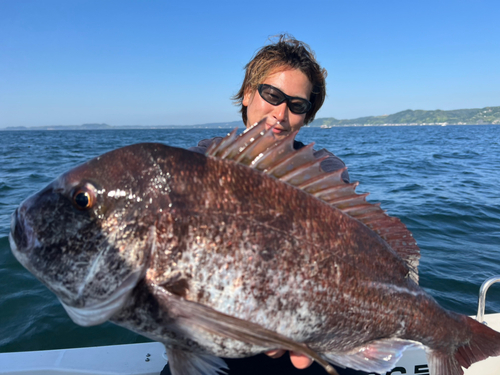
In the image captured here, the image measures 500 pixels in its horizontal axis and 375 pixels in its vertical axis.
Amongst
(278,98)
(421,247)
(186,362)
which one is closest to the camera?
(186,362)

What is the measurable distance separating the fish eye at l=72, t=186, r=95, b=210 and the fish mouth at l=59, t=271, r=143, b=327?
1.31ft

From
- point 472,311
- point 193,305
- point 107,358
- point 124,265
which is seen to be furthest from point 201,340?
point 472,311

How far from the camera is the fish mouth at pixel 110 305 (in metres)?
1.51

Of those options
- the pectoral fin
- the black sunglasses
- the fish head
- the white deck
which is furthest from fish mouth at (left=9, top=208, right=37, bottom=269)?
the black sunglasses

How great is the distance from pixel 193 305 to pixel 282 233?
0.57m

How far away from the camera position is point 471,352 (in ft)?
7.47

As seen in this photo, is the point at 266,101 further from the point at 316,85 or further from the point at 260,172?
the point at 260,172

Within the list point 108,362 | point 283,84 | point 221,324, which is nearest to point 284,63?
point 283,84

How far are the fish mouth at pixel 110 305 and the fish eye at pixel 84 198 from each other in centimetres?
40

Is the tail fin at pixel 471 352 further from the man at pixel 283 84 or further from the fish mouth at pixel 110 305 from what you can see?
the fish mouth at pixel 110 305

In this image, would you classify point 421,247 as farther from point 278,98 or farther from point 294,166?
point 294,166

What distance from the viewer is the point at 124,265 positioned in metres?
1.51

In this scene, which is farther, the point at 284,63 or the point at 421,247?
the point at 421,247

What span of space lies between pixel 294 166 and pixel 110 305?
1183 mm
